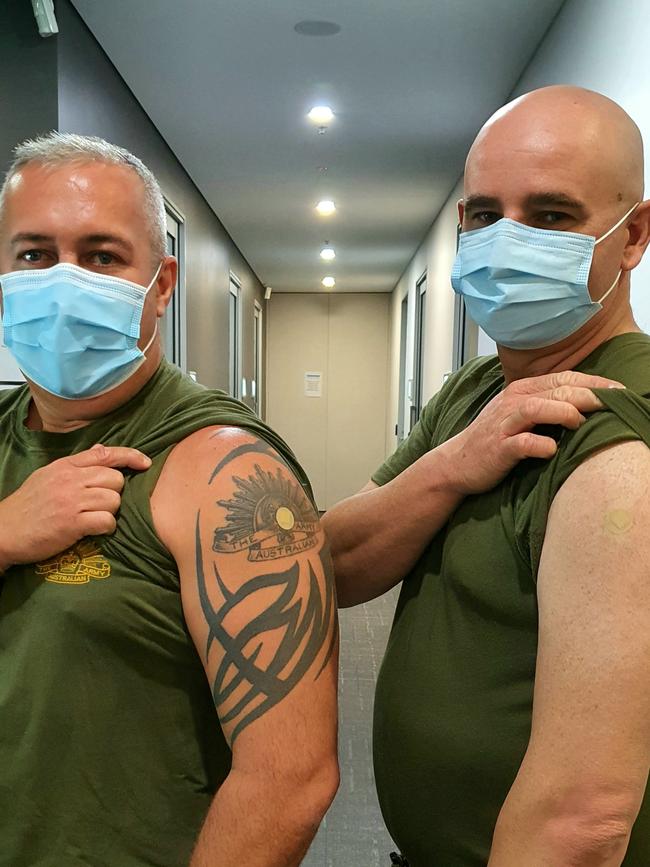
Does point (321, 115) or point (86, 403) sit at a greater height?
point (321, 115)

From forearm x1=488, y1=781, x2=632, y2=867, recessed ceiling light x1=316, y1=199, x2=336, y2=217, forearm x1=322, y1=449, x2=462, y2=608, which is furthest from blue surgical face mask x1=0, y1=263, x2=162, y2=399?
recessed ceiling light x1=316, y1=199, x2=336, y2=217

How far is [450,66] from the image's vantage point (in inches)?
113

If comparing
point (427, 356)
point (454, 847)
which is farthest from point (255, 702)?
point (427, 356)

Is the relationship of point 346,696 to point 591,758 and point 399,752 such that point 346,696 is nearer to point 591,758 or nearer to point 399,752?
point 399,752

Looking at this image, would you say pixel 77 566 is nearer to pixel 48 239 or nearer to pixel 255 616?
pixel 255 616

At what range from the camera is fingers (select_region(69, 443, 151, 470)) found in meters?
0.94

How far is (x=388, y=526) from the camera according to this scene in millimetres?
1131

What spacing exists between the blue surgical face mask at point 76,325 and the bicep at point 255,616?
29cm

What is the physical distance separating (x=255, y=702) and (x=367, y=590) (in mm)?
423

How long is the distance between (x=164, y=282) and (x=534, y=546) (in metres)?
0.74

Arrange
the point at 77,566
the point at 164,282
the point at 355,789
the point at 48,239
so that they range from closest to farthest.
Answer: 1. the point at 77,566
2. the point at 48,239
3. the point at 164,282
4. the point at 355,789

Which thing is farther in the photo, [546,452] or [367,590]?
[367,590]

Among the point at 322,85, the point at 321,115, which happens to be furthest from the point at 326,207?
the point at 322,85

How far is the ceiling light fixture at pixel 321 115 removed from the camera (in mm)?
3274
